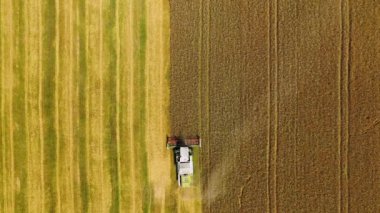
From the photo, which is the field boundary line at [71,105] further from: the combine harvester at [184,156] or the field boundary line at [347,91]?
the field boundary line at [347,91]

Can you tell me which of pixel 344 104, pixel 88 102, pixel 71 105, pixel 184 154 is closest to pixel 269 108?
pixel 344 104

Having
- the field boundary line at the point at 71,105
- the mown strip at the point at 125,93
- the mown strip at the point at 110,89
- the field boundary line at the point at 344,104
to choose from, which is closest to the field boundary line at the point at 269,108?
the field boundary line at the point at 344,104

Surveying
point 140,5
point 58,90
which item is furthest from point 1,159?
point 140,5

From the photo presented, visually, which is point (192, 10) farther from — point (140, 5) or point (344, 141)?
point (344, 141)

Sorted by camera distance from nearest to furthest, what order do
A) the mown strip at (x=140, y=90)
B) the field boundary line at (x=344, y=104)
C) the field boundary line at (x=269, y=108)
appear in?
the field boundary line at (x=344, y=104), the field boundary line at (x=269, y=108), the mown strip at (x=140, y=90)

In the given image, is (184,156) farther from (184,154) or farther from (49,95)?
(49,95)

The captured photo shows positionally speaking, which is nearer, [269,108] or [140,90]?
[269,108]
